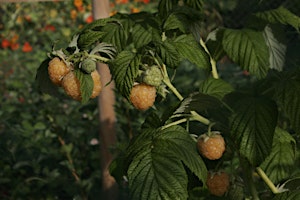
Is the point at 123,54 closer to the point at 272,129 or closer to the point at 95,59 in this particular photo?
the point at 95,59

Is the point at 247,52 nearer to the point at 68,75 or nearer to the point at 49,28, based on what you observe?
the point at 68,75

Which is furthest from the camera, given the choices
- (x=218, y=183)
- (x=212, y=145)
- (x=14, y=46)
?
(x=14, y=46)

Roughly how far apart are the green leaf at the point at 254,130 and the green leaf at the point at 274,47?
0.41m

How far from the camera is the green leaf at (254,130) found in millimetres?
1230

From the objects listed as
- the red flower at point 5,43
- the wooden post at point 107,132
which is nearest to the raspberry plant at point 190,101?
the wooden post at point 107,132

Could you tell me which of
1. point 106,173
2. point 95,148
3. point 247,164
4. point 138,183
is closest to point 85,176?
point 95,148

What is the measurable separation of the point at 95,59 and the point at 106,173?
1108 mm

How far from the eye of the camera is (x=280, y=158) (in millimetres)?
1408

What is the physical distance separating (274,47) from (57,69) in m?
0.69

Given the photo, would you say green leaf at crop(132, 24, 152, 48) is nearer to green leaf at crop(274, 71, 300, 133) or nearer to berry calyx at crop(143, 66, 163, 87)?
berry calyx at crop(143, 66, 163, 87)

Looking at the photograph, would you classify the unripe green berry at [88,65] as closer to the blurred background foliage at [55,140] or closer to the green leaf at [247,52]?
the green leaf at [247,52]

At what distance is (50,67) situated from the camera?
1.22 m

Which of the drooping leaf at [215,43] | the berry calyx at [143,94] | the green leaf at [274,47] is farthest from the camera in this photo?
the green leaf at [274,47]

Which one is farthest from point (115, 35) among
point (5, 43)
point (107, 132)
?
point (5, 43)
